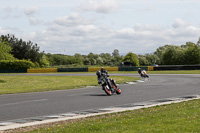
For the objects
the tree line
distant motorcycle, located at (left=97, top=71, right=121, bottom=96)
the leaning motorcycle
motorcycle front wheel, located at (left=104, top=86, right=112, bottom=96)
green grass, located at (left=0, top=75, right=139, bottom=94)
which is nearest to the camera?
distant motorcycle, located at (left=97, top=71, right=121, bottom=96)

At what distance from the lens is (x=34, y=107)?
41.2 feet

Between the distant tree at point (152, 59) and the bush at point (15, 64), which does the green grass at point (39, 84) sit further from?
the distant tree at point (152, 59)

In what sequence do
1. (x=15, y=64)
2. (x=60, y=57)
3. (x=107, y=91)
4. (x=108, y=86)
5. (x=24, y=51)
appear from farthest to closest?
1. (x=60, y=57)
2. (x=24, y=51)
3. (x=15, y=64)
4. (x=108, y=86)
5. (x=107, y=91)

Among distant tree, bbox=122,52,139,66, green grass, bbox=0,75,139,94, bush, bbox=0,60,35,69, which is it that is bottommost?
green grass, bbox=0,75,139,94

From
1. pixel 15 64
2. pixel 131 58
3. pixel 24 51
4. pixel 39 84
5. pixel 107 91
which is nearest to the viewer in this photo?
pixel 107 91

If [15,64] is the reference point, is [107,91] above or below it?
below

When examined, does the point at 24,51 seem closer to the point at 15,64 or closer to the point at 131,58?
the point at 15,64

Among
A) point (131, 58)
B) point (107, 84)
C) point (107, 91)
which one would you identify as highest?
point (131, 58)

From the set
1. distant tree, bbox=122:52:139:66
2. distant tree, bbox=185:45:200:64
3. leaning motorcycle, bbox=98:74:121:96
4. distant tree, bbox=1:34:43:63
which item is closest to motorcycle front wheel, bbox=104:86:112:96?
leaning motorcycle, bbox=98:74:121:96

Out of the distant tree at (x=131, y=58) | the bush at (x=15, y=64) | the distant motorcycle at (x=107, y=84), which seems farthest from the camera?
the distant tree at (x=131, y=58)

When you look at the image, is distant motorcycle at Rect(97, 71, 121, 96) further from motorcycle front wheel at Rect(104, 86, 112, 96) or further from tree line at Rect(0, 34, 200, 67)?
tree line at Rect(0, 34, 200, 67)

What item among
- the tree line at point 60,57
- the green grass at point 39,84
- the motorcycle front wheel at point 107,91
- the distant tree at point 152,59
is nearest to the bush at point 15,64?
the tree line at point 60,57

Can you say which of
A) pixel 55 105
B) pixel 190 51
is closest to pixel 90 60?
pixel 190 51

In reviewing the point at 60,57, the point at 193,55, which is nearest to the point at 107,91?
the point at 193,55
